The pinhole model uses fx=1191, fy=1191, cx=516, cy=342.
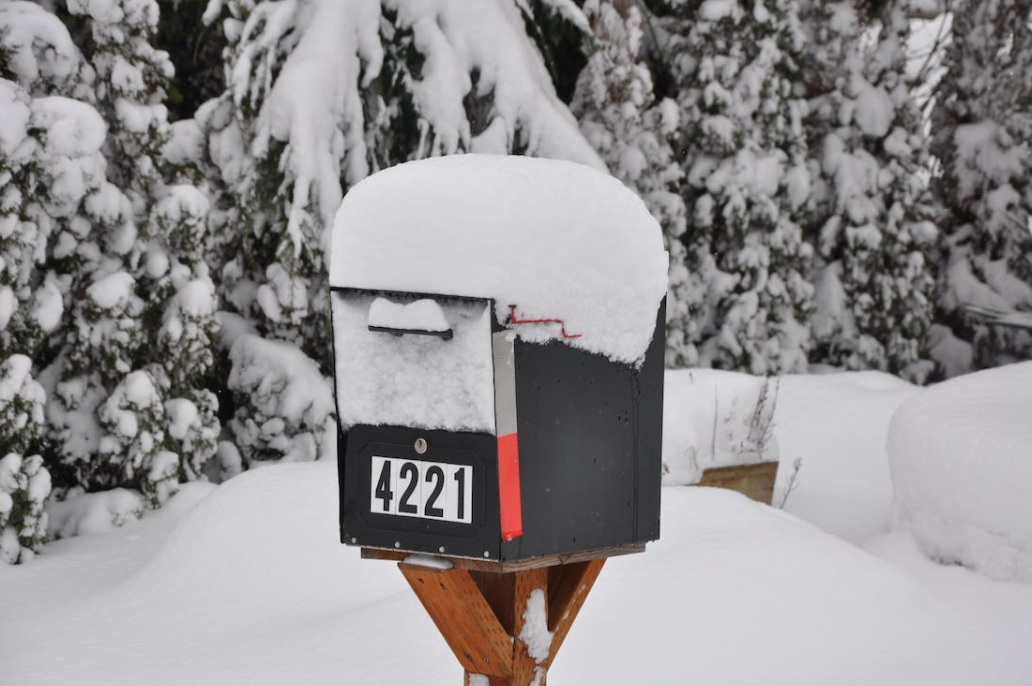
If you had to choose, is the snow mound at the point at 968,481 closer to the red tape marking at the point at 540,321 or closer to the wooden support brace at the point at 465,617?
the wooden support brace at the point at 465,617

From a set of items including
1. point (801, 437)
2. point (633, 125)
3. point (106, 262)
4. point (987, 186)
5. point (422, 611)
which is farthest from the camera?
point (987, 186)

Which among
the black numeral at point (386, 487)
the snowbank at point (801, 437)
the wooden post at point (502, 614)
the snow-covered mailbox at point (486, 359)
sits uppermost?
the snow-covered mailbox at point (486, 359)

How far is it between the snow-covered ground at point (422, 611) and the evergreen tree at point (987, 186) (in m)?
7.30

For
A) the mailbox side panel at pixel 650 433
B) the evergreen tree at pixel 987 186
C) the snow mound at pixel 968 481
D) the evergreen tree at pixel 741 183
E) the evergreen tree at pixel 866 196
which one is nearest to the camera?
the mailbox side panel at pixel 650 433

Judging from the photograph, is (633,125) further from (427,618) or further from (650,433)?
(650,433)

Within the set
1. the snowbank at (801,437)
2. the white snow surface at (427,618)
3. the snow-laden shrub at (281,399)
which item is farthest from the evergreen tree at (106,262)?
the snowbank at (801,437)

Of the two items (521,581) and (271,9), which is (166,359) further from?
(521,581)

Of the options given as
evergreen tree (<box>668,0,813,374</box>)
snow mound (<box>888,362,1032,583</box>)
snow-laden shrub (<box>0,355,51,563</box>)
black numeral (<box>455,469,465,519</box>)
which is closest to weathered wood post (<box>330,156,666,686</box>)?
black numeral (<box>455,469,465,519</box>)

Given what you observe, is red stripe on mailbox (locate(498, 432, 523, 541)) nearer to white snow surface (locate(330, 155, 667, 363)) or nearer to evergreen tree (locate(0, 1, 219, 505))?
white snow surface (locate(330, 155, 667, 363))

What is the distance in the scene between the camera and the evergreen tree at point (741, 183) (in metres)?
11.2

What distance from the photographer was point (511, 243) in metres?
2.56

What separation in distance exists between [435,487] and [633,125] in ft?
26.9

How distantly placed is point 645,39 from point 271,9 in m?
5.14

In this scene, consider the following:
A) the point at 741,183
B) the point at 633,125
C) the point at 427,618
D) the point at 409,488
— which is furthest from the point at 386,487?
the point at 741,183
